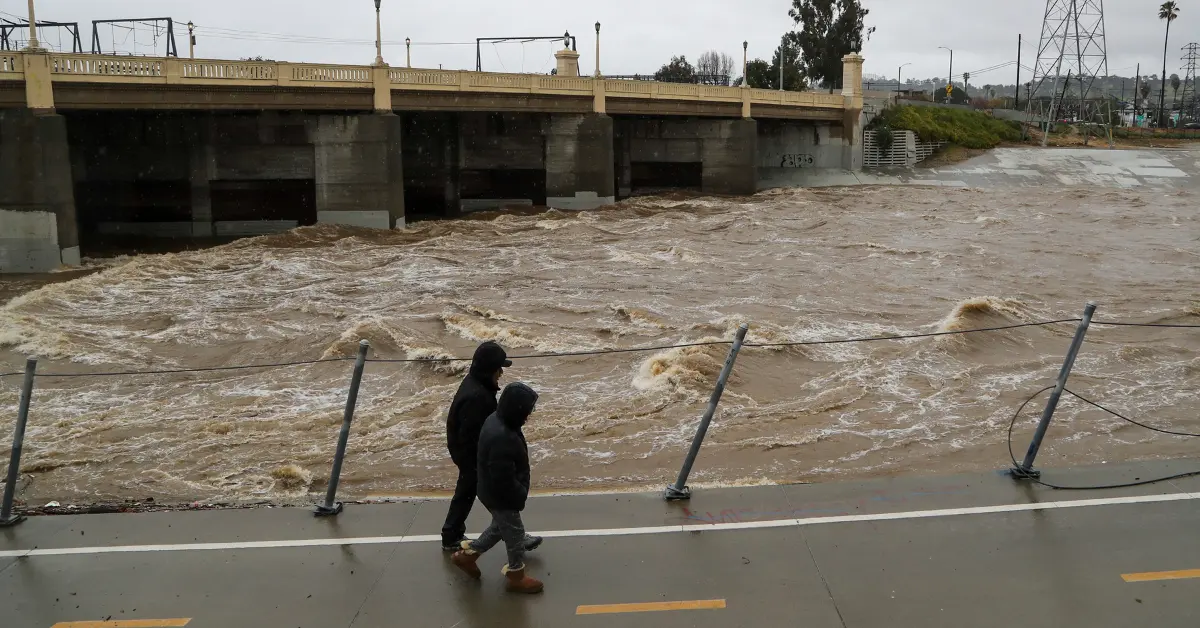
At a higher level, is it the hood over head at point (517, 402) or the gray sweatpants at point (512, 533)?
the hood over head at point (517, 402)

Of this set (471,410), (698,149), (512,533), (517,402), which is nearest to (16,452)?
(471,410)

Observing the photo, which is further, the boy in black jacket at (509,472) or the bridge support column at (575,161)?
the bridge support column at (575,161)

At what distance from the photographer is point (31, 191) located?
2705cm

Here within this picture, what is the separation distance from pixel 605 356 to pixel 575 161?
29.0 m

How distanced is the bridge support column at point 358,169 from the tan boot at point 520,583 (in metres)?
30.9

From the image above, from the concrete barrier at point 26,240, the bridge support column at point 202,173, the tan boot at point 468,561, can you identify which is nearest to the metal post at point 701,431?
the tan boot at point 468,561

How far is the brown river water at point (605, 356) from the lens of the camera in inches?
424

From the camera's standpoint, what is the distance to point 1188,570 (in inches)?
240

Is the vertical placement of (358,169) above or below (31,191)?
above

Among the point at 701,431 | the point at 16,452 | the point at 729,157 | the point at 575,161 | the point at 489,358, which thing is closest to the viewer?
the point at 489,358

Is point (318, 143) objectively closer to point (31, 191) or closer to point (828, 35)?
point (31, 191)

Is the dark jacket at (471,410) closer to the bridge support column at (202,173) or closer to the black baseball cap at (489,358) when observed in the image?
the black baseball cap at (489,358)

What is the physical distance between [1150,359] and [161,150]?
111 ft

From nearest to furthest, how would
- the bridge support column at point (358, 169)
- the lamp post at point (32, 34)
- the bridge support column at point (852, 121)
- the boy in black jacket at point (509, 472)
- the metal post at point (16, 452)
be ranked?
the boy in black jacket at point (509, 472) < the metal post at point (16, 452) < the lamp post at point (32, 34) < the bridge support column at point (358, 169) < the bridge support column at point (852, 121)
